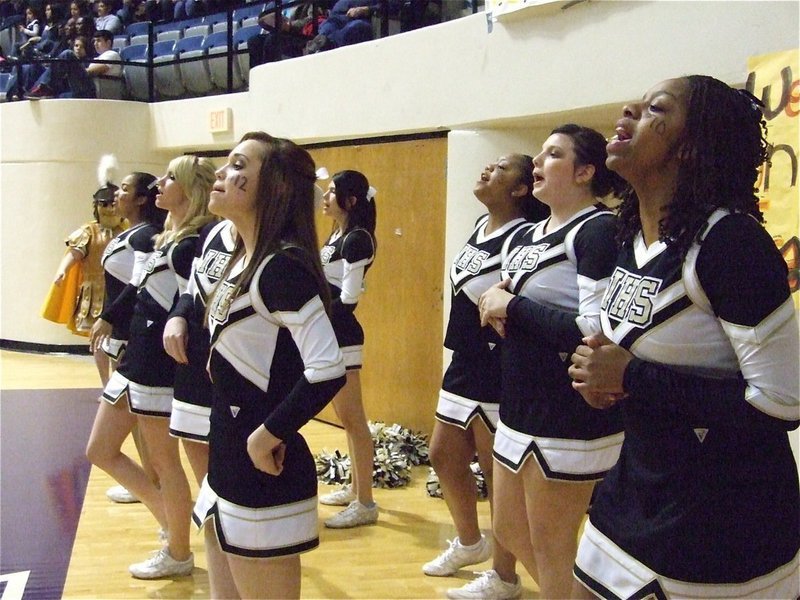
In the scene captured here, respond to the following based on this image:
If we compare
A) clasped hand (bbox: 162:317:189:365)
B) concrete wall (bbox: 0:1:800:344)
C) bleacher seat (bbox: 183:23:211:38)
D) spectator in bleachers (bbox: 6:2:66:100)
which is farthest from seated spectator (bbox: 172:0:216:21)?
clasped hand (bbox: 162:317:189:365)

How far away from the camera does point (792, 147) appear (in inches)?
123

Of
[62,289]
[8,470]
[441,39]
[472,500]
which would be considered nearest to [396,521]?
[472,500]

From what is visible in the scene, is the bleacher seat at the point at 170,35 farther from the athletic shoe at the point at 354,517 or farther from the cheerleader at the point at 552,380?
the cheerleader at the point at 552,380

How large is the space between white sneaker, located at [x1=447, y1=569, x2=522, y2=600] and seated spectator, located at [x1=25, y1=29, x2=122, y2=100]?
753cm

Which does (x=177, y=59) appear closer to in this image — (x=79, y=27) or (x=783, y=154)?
(x=79, y=27)

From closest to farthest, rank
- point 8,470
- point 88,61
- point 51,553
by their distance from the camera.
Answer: point 51,553 → point 8,470 → point 88,61

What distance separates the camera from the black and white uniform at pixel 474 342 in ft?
10.4

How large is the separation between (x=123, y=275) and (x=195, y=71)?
5.74 m

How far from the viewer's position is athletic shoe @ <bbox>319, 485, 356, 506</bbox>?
14.7 ft

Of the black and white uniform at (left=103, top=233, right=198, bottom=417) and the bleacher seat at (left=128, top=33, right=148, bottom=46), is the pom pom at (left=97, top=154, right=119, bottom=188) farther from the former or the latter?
the bleacher seat at (left=128, top=33, right=148, bottom=46)

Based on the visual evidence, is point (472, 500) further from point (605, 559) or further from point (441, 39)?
point (441, 39)

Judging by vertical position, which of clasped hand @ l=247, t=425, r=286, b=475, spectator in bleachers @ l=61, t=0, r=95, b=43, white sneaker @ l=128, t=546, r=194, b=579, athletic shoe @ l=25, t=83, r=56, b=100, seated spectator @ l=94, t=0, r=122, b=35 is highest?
seated spectator @ l=94, t=0, r=122, b=35

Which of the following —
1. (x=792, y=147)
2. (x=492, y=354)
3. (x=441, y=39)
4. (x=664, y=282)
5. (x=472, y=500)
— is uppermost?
(x=441, y=39)

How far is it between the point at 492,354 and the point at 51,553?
201cm
